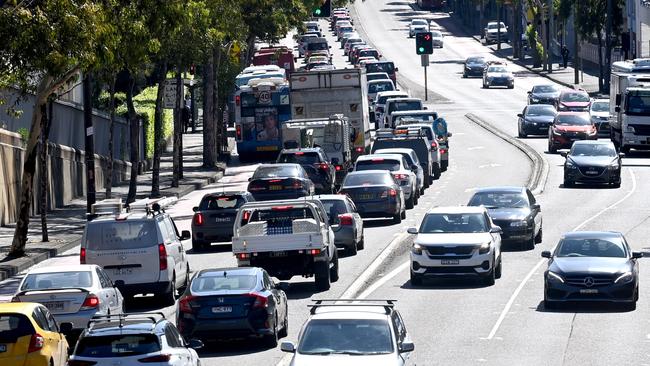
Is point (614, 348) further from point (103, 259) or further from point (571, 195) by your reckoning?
point (571, 195)

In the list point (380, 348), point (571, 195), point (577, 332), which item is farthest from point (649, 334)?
point (571, 195)

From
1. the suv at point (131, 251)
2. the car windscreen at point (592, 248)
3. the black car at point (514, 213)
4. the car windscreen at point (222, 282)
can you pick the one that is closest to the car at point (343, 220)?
the black car at point (514, 213)

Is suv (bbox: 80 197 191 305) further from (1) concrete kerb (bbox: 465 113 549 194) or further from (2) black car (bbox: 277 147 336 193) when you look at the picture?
(1) concrete kerb (bbox: 465 113 549 194)

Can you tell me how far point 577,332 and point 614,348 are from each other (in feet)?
6.42

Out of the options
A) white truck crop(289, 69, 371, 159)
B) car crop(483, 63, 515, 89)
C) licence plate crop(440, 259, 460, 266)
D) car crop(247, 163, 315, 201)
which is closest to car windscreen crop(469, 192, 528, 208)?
car crop(247, 163, 315, 201)

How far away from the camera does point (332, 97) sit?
60.8 metres

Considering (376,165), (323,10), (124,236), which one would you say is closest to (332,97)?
(323,10)

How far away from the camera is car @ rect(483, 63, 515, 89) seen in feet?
342

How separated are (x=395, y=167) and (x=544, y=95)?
35.4 meters

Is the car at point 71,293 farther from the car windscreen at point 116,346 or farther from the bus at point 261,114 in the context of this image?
the bus at point 261,114

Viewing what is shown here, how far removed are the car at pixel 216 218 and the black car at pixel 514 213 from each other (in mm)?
5645

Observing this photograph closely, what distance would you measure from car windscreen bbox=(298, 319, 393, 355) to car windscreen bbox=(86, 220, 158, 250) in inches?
421

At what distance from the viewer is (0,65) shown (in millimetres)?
32875

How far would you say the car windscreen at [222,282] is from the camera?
83.8ft
